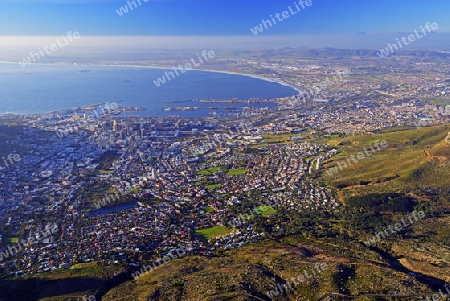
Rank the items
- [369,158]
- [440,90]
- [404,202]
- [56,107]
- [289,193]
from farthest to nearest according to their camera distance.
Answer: [440,90], [56,107], [369,158], [289,193], [404,202]

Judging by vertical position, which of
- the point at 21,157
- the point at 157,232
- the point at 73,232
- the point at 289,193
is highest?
the point at 21,157

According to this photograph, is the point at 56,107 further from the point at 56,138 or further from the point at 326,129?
the point at 326,129

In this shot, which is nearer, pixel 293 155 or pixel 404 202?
Answer: pixel 404 202

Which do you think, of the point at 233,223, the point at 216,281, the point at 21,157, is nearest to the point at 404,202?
the point at 233,223

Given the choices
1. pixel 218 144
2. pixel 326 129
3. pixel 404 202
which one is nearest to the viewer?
pixel 404 202

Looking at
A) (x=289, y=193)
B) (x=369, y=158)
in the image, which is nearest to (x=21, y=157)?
(x=289, y=193)

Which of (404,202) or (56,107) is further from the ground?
(56,107)

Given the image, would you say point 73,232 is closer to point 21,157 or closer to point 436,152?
point 21,157
